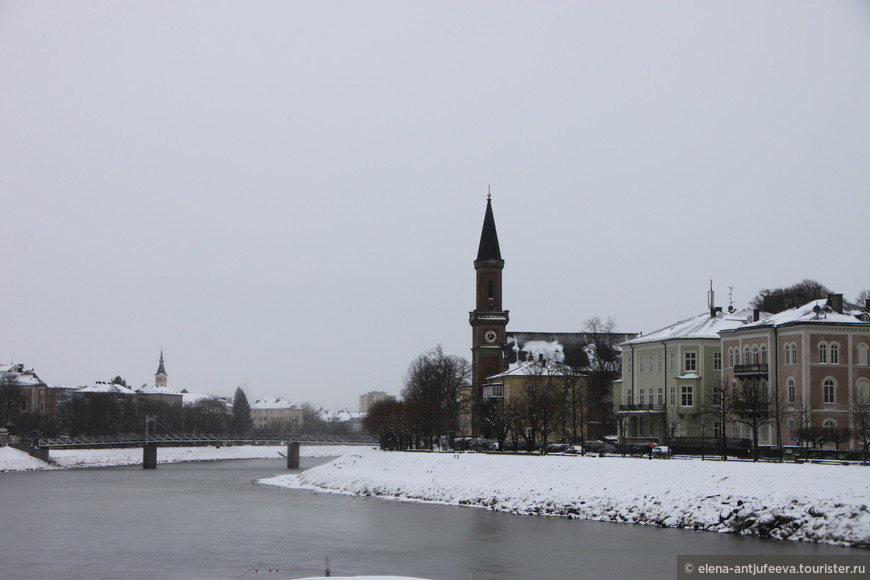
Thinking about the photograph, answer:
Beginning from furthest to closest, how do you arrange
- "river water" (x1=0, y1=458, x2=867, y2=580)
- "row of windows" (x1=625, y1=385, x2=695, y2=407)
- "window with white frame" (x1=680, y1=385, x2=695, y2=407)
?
"row of windows" (x1=625, y1=385, x2=695, y2=407) → "window with white frame" (x1=680, y1=385, x2=695, y2=407) → "river water" (x1=0, y1=458, x2=867, y2=580)

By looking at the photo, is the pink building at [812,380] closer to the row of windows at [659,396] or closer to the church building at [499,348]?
the row of windows at [659,396]

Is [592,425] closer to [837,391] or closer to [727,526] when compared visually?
[837,391]

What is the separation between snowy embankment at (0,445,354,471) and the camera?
10838 centimetres

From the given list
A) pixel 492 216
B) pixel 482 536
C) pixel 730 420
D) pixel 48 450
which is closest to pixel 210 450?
pixel 48 450

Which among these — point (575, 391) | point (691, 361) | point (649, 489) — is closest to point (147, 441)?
A: point (575, 391)

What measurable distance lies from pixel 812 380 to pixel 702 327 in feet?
55.8

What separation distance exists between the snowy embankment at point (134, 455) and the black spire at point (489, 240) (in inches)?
1964

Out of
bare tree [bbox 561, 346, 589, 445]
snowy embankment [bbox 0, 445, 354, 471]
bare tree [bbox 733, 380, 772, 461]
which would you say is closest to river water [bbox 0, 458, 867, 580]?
bare tree [bbox 733, 380, 772, 461]

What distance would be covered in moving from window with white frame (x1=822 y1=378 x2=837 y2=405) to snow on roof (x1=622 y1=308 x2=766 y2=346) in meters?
12.1

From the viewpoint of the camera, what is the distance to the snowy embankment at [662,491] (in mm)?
40375

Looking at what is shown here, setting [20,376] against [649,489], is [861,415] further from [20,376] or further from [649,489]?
[20,376]

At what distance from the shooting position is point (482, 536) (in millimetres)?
42625

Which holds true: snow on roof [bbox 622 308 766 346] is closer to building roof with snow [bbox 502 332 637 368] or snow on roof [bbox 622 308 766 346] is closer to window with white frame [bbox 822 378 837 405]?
window with white frame [bbox 822 378 837 405]

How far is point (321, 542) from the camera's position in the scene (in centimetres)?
4072
